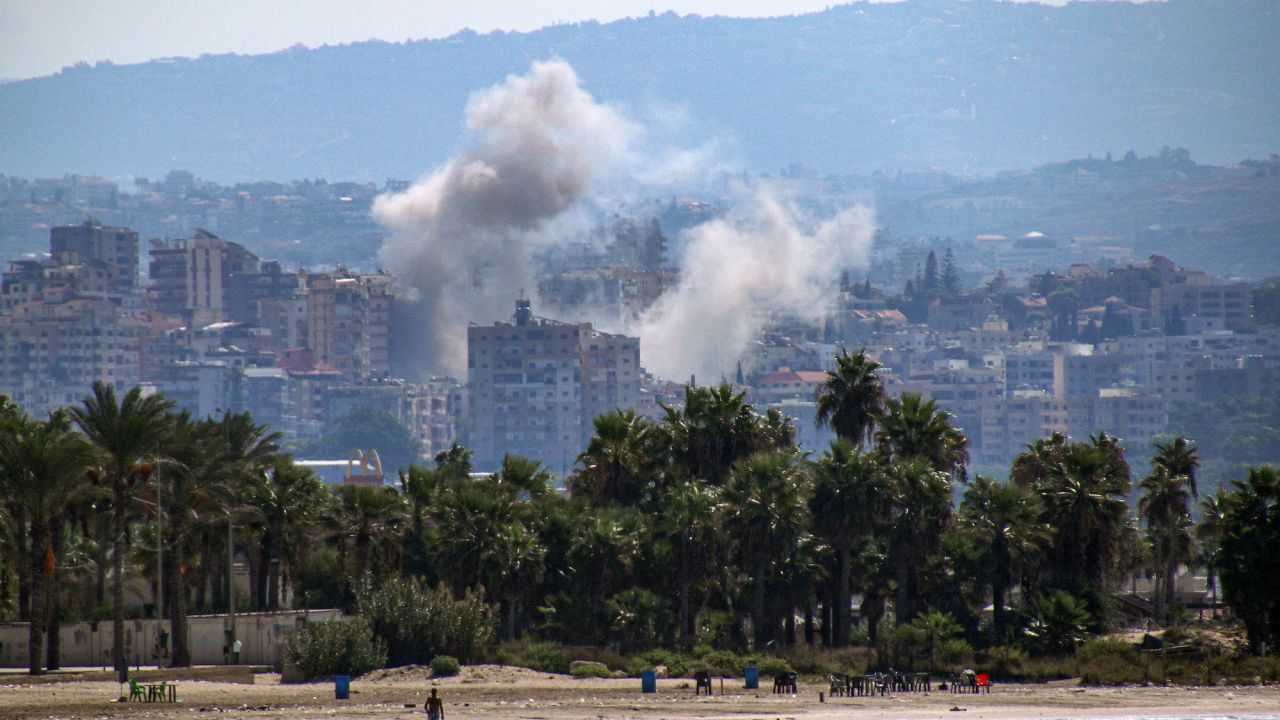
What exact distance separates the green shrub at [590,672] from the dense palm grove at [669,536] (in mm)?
3437

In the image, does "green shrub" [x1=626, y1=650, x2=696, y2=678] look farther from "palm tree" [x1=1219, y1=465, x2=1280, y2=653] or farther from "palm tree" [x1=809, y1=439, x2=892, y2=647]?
"palm tree" [x1=1219, y1=465, x2=1280, y2=653]

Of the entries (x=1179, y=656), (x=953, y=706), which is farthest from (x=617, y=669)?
(x=1179, y=656)

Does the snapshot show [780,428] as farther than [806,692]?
Yes

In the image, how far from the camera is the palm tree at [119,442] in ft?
186

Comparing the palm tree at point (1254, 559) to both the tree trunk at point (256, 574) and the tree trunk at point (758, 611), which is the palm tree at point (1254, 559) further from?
the tree trunk at point (256, 574)

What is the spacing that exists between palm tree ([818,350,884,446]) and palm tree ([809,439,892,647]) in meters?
5.41

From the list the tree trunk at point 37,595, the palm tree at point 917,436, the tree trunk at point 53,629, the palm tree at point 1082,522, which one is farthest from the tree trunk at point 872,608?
the tree trunk at point 37,595

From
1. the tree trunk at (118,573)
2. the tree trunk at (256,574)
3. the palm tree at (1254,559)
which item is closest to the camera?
the tree trunk at (118,573)

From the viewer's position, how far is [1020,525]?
6278cm

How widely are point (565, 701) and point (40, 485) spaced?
514 inches

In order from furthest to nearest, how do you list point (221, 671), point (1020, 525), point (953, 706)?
point (1020, 525), point (221, 671), point (953, 706)

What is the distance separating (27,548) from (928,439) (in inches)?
983

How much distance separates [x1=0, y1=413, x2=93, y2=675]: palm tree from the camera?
5416 centimetres

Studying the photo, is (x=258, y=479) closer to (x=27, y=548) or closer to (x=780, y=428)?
(x=27, y=548)
